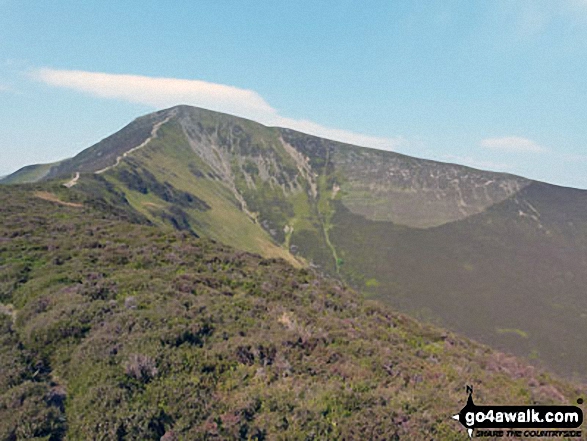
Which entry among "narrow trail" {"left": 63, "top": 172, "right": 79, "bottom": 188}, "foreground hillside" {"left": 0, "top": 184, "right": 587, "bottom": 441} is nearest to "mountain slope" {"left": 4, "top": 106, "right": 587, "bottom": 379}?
"narrow trail" {"left": 63, "top": 172, "right": 79, "bottom": 188}

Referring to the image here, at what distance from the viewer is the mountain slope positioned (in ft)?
307

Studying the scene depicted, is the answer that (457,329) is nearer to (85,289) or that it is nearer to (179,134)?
(85,289)

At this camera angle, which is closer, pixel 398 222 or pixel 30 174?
pixel 398 222

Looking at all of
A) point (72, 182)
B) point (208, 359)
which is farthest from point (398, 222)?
point (208, 359)

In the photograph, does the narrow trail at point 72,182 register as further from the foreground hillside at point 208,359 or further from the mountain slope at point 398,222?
the foreground hillside at point 208,359

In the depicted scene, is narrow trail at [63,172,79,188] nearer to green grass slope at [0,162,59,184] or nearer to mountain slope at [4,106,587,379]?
mountain slope at [4,106,587,379]

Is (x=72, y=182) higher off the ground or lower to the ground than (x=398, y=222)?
higher

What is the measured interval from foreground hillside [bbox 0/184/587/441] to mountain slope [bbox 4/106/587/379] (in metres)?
62.4

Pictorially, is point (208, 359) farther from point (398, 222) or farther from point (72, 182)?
point (398, 222)

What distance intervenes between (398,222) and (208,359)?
447 feet

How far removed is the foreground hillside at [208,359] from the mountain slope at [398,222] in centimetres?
6244

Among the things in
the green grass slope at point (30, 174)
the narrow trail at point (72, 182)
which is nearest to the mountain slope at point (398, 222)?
the narrow trail at point (72, 182)

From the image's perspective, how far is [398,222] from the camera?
468 ft

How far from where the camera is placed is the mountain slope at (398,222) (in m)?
93.6
